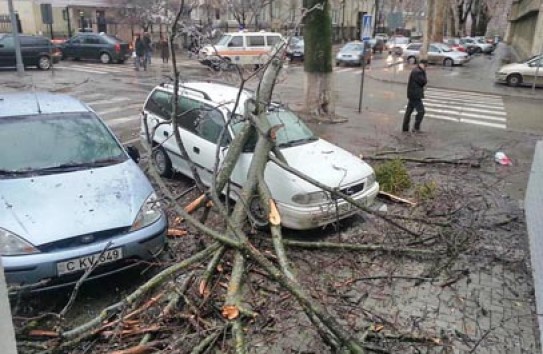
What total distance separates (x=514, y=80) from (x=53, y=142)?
73.9 ft

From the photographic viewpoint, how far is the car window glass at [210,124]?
6969mm

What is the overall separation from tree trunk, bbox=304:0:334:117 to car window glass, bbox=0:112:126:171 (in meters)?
8.22

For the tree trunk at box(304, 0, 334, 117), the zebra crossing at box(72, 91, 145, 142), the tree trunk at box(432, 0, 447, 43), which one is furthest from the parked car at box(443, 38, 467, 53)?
the zebra crossing at box(72, 91, 145, 142)

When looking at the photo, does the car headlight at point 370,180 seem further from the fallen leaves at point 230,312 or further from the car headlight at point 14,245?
the car headlight at point 14,245

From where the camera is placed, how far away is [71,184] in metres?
4.82

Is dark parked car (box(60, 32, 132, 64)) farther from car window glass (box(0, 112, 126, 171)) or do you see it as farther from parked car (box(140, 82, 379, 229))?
car window glass (box(0, 112, 126, 171))

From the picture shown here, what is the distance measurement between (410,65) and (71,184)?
102ft

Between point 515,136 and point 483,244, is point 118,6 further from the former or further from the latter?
point 483,244

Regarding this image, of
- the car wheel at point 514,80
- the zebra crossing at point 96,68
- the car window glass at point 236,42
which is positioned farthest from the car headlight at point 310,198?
the car window glass at point 236,42

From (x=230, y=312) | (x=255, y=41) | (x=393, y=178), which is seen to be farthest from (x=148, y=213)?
(x=255, y=41)

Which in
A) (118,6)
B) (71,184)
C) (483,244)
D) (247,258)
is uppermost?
(118,6)

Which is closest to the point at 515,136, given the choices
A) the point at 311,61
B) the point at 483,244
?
the point at 311,61

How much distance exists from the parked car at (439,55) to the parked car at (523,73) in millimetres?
10462

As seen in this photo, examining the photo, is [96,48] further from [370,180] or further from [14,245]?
[14,245]
